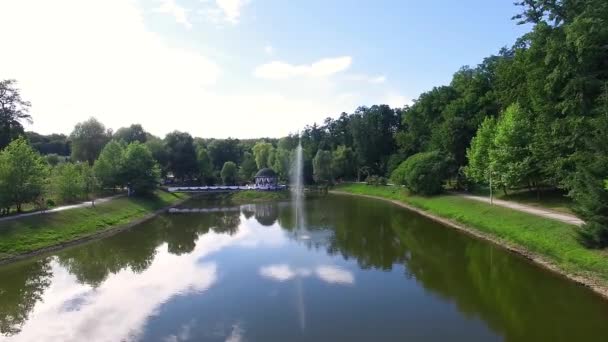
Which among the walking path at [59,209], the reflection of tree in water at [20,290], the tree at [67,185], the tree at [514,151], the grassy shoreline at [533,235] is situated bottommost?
the reflection of tree in water at [20,290]

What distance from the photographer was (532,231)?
26.8 metres

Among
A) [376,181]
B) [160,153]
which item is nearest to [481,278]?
[376,181]

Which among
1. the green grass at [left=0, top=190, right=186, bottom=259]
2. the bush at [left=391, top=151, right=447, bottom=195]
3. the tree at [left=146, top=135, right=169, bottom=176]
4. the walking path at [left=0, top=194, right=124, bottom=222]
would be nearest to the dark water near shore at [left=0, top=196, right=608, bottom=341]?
the green grass at [left=0, top=190, right=186, bottom=259]

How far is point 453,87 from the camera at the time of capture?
6366cm

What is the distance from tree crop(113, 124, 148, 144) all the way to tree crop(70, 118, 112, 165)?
13625 millimetres

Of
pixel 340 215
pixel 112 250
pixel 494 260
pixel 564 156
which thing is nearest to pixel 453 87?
pixel 340 215

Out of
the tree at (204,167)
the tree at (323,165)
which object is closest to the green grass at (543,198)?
the tree at (323,165)

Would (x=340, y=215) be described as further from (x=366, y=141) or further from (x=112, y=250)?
(x=366, y=141)

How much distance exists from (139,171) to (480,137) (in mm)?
42368

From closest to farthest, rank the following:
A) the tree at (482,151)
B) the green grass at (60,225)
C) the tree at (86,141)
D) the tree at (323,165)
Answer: the green grass at (60,225), the tree at (482,151), the tree at (86,141), the tree at (323,165)

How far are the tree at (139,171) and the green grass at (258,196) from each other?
573 inches

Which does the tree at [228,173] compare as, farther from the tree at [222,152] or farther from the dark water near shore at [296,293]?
the dark water near shore at [296,293]

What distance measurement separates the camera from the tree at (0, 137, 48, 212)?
3281cm

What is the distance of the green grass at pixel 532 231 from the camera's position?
2047cm
